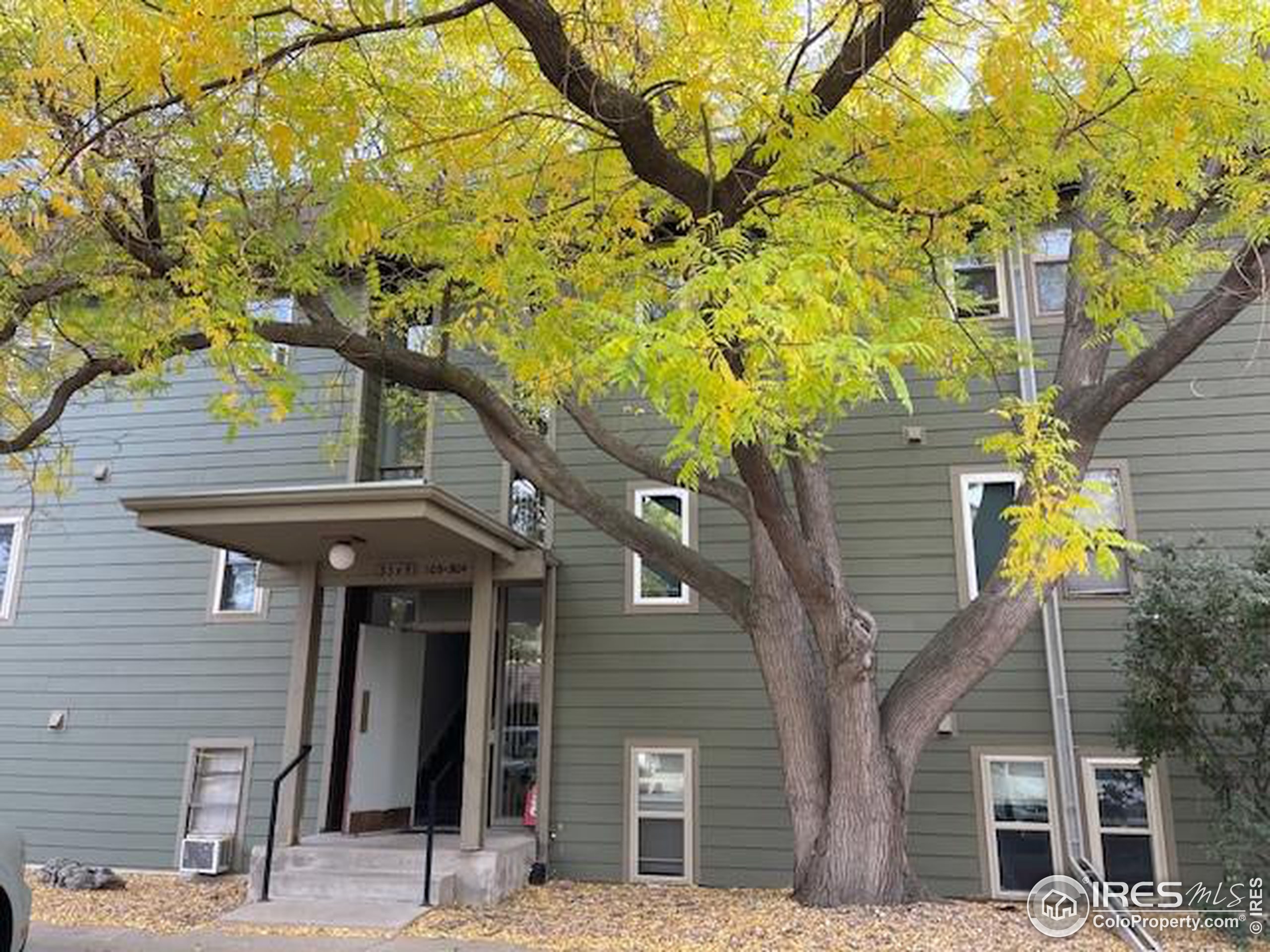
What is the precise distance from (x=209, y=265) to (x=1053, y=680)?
747 cm

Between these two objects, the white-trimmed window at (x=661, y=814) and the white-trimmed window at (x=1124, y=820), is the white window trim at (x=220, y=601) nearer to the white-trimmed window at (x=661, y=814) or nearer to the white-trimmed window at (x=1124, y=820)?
the white-trimmed window at (x=661, y=814)

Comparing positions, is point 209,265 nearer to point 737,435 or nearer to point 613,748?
point 737,435

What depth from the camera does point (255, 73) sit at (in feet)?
15.9

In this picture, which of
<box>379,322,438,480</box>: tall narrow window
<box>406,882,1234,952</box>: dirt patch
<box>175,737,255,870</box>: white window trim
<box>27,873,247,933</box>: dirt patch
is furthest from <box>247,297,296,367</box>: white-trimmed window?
<box>406,882,1234,952</box>: dirt patch

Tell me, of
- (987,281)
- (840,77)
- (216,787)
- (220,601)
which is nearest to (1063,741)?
(987,281)

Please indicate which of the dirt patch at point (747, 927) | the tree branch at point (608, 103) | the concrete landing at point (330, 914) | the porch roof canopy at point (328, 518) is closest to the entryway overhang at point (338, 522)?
the porch roof canopy at point (328, 518)

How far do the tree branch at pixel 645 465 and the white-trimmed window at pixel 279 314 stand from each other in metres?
2.56

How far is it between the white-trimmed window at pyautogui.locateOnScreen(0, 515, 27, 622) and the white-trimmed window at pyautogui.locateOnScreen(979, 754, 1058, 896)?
34.5ft

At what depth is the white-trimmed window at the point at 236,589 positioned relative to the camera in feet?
33.2

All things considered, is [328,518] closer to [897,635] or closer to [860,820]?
[860,820]

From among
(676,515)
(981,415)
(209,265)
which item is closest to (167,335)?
(209,265)

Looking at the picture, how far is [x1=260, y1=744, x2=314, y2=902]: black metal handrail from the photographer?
768 cm

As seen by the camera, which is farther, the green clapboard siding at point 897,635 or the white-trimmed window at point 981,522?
the white-trimmed window at point 981,522

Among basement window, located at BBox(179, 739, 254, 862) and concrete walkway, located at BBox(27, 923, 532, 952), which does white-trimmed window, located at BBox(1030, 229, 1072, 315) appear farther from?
basement window, located at BBox(179, 739, 254, 862)
